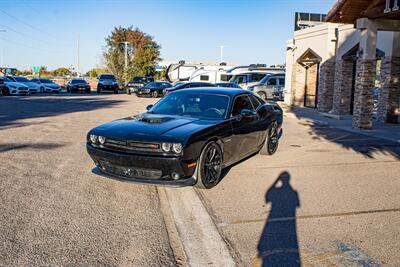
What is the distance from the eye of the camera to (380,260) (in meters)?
3.70

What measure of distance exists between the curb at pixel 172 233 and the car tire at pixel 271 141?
3119mm

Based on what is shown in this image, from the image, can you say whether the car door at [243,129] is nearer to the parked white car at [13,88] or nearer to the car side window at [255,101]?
the car side window at [255,101]

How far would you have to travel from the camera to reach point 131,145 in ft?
17.6

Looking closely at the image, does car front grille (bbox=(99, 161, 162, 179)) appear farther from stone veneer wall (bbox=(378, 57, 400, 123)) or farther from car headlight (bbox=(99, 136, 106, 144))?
stone veneer wall (bbox=(378, 57, 400, 123))

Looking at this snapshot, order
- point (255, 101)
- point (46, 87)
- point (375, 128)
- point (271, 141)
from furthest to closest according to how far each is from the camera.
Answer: point (46, 87), point (375, 128), point (271, 141), point (255, 101)

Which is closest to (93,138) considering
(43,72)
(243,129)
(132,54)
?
(243,129)

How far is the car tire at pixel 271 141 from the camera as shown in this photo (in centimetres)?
820

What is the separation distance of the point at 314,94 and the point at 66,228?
19240 millimetres

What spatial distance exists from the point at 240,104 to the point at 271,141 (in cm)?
160

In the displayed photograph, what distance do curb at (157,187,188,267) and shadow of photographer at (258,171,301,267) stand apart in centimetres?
75

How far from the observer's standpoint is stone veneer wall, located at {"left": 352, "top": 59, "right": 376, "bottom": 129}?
12.5m

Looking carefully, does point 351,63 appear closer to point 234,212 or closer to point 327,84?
point 327,84

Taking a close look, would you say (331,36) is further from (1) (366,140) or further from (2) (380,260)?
(2) (380,260)

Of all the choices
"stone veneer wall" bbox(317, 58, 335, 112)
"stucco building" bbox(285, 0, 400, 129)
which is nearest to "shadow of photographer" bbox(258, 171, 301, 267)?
"stucco building" bbox(285, 0, 400, 129)
